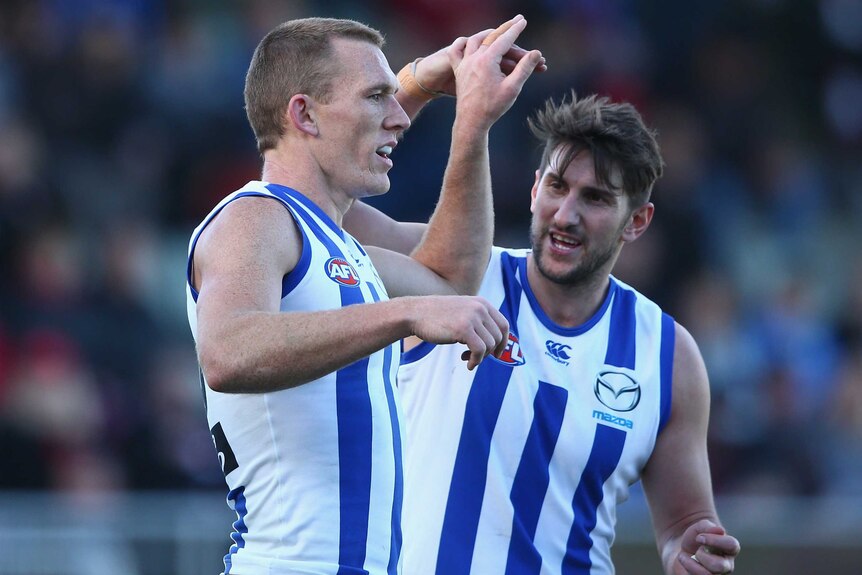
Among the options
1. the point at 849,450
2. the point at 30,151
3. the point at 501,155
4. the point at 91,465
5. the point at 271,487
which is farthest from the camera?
the point at 501,155

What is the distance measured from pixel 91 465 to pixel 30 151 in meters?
2.50

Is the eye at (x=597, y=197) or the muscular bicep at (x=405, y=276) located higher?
the eye at (x=597, y=197)

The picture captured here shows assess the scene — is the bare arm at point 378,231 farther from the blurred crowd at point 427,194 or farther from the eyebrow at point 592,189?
the blurred crowd at point 427,194

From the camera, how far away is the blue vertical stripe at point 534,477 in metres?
4.89

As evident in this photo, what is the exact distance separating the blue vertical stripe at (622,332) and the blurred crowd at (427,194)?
4.61m

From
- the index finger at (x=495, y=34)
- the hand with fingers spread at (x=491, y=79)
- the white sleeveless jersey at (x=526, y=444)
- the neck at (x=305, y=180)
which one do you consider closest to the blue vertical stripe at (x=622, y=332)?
the white sleeveless jersey at (x=526, y=444)

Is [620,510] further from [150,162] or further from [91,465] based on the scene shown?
[150,162]

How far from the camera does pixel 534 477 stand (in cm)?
495

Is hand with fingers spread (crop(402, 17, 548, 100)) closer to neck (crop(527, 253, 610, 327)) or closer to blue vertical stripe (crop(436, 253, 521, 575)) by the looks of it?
neck (crop(527, 253, 610, 327))

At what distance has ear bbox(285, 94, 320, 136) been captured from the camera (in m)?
3.96

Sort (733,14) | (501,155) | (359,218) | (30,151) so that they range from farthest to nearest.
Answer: (733,14), (501,155), (30,151), (359,218)

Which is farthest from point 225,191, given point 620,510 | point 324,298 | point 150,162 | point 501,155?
point 324,298

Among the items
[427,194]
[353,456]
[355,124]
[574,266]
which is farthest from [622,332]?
[427,194]

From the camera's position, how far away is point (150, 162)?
10.7 meters
